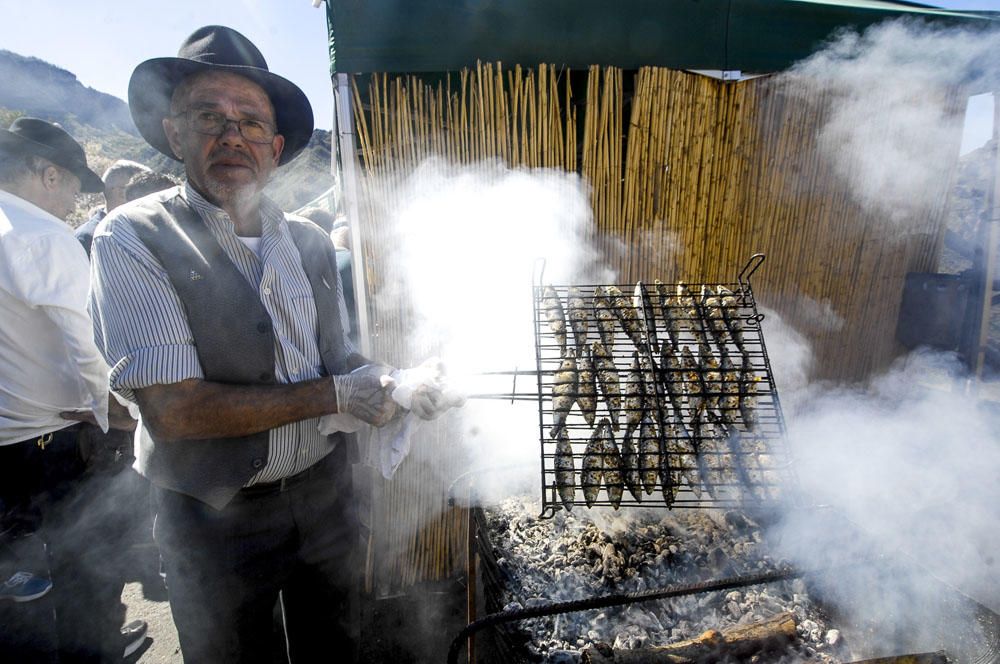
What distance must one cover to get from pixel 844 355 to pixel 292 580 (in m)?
5.13

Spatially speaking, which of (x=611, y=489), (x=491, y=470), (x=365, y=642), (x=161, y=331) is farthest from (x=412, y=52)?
(x=365, y=642)

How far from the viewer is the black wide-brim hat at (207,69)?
2006mm

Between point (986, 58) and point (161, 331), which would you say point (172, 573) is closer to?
point (161, 331)

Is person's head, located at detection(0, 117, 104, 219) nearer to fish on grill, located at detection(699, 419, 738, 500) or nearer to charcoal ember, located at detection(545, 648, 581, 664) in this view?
charcoal ember, located at detection(545, 648, 581, 664)

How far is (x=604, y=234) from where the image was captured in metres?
4.15

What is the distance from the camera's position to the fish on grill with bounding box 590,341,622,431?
250 centimetres

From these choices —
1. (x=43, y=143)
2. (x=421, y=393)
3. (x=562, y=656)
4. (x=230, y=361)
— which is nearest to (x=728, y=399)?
(x=562, y=656)

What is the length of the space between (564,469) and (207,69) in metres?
2.28

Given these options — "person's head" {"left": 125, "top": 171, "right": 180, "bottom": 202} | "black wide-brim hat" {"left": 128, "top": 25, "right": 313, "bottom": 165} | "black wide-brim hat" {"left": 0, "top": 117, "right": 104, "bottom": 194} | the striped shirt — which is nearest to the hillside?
"person's head" {"left": 125, "top": 171, "right": 180, "bottom": 202}

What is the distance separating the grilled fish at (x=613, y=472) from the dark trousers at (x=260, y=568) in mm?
1313

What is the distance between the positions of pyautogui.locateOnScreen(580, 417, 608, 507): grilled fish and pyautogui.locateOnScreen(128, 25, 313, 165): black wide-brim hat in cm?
212

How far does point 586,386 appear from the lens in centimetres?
262

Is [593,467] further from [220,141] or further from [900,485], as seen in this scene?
[900,485]

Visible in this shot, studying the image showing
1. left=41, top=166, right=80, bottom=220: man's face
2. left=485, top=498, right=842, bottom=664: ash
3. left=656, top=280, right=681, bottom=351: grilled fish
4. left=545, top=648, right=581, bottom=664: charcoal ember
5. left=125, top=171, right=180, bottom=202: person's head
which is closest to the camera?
left=545, top=648, right=581, bottom=664: charcoal ember
